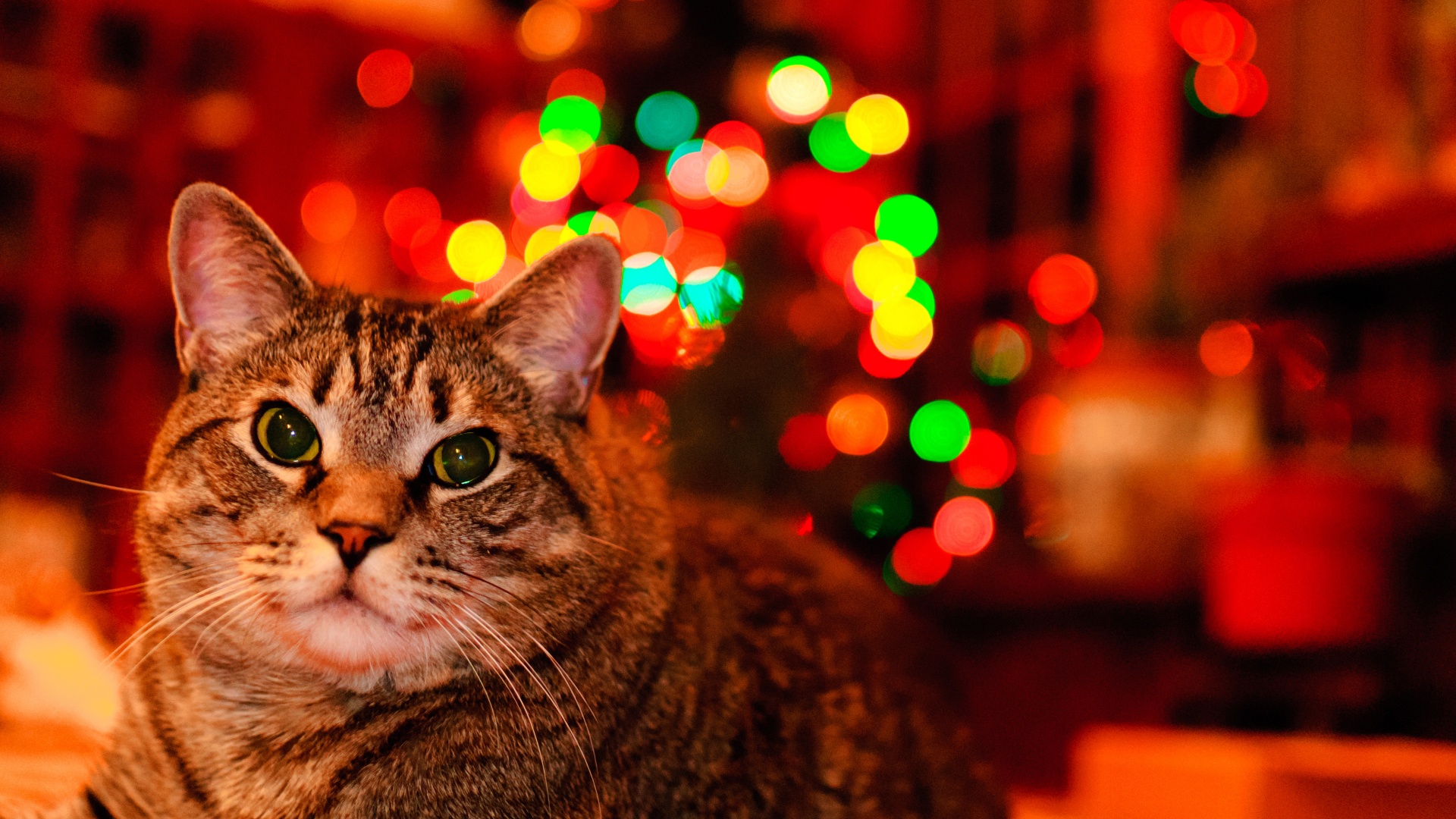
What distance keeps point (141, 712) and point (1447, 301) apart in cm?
244

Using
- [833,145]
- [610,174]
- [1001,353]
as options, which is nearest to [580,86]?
[610,174]

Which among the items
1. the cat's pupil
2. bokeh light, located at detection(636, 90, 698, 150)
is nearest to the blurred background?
bokeh light, located at detection(636, 90, 698, 150)

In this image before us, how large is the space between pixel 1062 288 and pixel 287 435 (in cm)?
265

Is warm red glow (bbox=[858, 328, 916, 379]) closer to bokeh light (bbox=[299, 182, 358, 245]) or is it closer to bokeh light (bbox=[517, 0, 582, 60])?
bokeh light (bbox=[517, 0, 582, 60])

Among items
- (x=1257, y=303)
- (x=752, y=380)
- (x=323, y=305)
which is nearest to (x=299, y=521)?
(x=323, y=305)

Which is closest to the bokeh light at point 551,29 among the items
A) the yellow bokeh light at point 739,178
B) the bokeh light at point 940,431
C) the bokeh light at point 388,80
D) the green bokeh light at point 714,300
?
the bokeh light at point 388,80

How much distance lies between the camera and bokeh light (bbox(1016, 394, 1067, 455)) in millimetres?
2879

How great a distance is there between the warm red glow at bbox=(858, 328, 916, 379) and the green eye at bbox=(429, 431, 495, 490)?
1.93m

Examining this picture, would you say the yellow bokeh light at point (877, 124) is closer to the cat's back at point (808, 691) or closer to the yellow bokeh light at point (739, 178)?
the yellow bokeh light at point (739, 178)

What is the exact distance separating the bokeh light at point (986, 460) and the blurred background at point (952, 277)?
0.05ft

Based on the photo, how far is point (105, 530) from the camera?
3.43ft

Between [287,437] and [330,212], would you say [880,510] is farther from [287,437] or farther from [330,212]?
[330,212]

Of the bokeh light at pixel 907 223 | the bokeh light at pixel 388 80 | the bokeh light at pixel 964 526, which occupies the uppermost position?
the bokeh light at pixel 388 80

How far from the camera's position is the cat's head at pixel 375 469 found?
2.77ft
